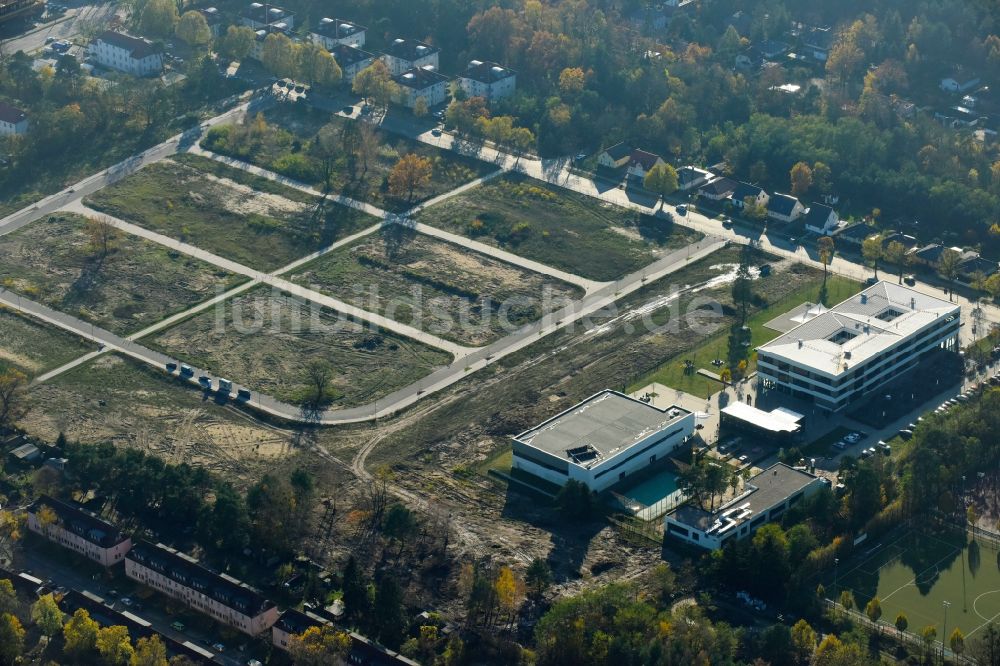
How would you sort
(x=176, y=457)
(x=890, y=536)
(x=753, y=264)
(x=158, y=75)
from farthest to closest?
(x=158, y=75)
(x=753, y=264)
(x=176, y=457)
(x=890, y=536)

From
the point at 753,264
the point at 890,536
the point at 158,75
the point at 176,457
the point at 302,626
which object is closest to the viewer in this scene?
the point at 302,626

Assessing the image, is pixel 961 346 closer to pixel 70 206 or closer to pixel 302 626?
pixel 302 626

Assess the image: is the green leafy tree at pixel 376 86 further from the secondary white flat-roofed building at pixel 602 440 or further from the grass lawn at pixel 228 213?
the secondary white flat-roofed building at pixel 602 440

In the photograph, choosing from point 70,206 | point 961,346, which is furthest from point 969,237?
point 70,206

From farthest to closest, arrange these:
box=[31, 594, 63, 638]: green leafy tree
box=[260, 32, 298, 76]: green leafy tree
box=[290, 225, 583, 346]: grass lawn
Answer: box=[260, 32, 298, 76]: green leafy tree < box=[290, 225, 583, 346]: grass lawn < box=[31, 594, 63, 638]: green leafy tree

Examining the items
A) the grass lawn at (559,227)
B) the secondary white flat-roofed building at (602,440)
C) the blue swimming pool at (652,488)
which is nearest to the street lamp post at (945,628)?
the blue swimming pool at (652,488)

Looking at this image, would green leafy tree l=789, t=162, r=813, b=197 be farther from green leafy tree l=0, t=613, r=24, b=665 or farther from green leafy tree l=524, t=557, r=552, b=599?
green leafy tree l=0, t=613, r=24, b=665

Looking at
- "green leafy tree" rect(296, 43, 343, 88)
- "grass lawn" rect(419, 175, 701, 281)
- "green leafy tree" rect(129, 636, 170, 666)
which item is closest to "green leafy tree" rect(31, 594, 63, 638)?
"green leafy tree" rect(129, 636, 170, 666)
